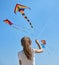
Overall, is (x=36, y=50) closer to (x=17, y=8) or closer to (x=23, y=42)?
(x=23, y=42)

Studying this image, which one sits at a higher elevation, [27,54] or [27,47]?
[27,47]

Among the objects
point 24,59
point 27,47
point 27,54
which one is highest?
point 27,47

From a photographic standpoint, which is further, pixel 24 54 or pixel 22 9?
pixel 22 9

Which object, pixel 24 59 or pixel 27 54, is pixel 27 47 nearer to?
pixel 27 54

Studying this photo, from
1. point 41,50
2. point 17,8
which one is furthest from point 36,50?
point 17,8

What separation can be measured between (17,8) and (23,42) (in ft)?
53.1

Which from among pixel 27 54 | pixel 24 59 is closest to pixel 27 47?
pixel 27 54

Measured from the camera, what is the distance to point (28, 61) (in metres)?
7.51

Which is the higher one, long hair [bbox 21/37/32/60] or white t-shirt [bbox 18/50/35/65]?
long hair [bbox 21/37/32/60]

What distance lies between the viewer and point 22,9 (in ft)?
78.2

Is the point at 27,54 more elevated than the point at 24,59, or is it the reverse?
the point at 27,54

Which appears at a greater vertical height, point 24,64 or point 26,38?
point 26,38

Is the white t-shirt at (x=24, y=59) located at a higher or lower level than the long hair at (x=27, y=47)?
lower

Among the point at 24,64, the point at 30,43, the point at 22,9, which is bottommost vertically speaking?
the point at 24,64
